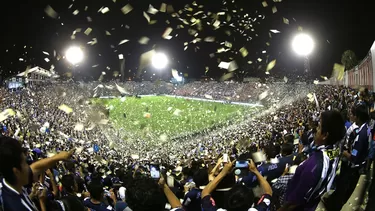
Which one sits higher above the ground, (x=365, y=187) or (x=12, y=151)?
(x=12, y=151)

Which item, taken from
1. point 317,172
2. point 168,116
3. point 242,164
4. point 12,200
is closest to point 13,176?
point 12,200

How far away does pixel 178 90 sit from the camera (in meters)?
71.1

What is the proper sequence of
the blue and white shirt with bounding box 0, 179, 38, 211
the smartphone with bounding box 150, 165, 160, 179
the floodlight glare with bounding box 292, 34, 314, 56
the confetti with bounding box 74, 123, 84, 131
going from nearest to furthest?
the blue and white shirt with bounding box 0, 179, 38, 211 → the smartphone with bounding box 150, 165, 160, 179 → the floodlight glare with bounding box 292, 34, 314, 56 → the confetti with bounding box 74, 123, 84, 131

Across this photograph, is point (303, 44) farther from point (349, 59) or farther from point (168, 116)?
point (349, 59)

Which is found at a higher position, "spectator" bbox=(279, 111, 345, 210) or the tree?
the tree

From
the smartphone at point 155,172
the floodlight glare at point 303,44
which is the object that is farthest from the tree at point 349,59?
the smartphone at point 155,172

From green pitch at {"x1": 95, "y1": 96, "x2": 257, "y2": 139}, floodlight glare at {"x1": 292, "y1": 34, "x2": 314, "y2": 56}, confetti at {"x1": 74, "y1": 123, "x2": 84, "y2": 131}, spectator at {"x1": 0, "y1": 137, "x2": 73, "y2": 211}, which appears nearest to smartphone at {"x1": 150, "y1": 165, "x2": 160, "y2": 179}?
spectator at {"x1": 0, "y1": 137, "x2": 73, "y2": 211}

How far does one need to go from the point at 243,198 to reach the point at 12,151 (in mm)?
1703

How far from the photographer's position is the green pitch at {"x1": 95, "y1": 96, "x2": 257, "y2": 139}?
36194 mm

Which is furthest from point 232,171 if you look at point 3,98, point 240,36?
point 3,98

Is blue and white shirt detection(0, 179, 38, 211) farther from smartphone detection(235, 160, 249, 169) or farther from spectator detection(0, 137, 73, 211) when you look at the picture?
smartphone detection(235, 160, 249, 169)

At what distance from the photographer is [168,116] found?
149 feet

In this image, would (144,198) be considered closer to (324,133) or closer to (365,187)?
(324,133)

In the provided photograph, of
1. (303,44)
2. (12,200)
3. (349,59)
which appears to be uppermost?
(303,44)
